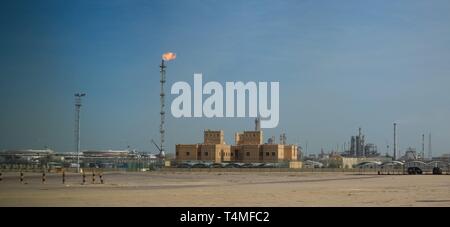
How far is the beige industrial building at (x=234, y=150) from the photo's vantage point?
16300 cm

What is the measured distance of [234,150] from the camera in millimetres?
172625

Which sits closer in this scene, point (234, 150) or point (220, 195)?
point (220, 195)

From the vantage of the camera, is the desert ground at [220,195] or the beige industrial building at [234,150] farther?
the beige industrial building at [234,150]

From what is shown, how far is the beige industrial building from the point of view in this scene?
535 feet

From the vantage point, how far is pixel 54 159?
197375mm

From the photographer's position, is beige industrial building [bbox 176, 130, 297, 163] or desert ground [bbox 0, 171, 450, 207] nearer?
desert ground [bbox 0, 171, 450, 207]
